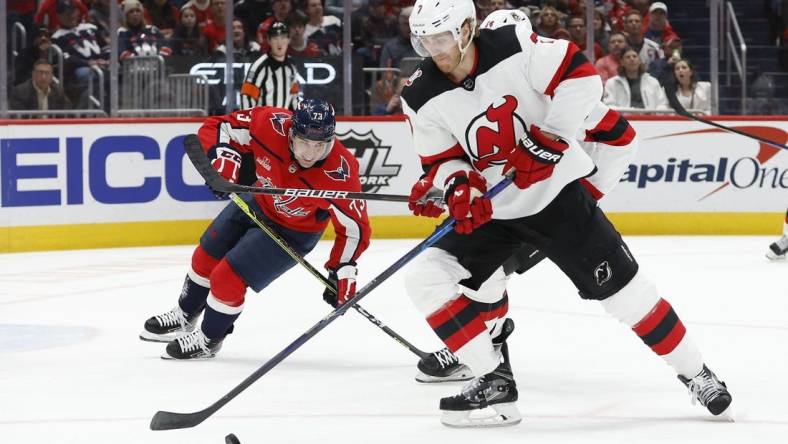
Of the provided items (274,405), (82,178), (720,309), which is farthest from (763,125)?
(274,405)

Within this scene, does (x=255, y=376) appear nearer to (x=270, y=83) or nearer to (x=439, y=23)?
(x=439, y=23)

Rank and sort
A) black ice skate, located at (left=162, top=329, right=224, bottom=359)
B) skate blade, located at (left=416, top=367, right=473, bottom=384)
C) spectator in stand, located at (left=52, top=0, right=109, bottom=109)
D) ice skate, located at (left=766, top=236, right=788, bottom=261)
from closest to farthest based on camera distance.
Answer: skate blade, located at (left=416, top=367, right=473, bottom=384) < black ice skate, located at (left=162, top=329, right=224, bottom=359) < ice skate, located at (left=766, top=236, right=788, bottom=261) < spectator in stand, located at (left=52, top=0, right=109, bottom=109)

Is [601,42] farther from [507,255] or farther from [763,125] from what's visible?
[507,255]

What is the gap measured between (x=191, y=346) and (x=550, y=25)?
206 inches

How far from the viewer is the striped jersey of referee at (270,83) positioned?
27.2 ft

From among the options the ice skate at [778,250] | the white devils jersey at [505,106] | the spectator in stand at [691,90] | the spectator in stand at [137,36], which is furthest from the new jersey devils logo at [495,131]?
the spectator in stand at [691,90]

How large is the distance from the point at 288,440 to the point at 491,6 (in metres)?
6.25

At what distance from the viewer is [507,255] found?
3381 mm

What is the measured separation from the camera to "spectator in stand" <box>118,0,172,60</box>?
8219 mm

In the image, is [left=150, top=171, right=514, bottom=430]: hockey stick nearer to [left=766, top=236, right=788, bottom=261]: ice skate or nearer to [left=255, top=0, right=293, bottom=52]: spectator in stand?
[left=766, top=236, right=788, bottom=261]: ice skate

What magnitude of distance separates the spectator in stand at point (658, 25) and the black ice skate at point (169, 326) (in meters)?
5.45

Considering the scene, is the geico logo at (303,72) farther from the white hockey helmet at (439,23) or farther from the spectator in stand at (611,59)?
the white hockey helmet at (439,23)

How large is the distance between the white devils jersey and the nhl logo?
0.70 ft

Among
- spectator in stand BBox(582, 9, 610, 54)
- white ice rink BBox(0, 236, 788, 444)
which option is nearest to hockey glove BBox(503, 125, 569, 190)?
white ice rink BBox(0, 236, 788, 444)
